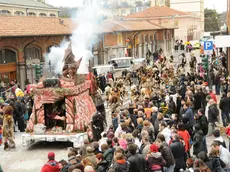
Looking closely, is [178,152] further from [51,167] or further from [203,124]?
[51,167]

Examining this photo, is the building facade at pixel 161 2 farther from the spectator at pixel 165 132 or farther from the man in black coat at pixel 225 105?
the spectator at pixel 165 132

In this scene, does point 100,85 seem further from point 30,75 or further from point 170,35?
point 170,35

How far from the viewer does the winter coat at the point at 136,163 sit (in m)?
8.70

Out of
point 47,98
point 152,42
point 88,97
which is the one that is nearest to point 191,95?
point 88,97

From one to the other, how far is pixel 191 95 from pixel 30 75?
17860mm

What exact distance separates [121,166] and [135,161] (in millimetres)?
449

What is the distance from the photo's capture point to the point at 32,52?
32.2 metres

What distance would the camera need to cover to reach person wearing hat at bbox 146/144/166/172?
350 inches

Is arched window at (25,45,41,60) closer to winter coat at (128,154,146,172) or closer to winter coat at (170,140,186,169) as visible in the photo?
winter coat at (170,140,186,169)


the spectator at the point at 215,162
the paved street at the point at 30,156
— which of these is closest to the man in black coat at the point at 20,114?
the paved street at the point at 30,156

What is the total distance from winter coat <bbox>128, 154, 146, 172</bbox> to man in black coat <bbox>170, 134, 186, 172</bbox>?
3.83 ft

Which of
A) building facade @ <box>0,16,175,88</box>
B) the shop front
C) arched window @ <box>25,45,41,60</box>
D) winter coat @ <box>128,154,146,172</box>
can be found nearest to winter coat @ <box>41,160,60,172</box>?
winter coat @ <box>128,154,146,172</box>

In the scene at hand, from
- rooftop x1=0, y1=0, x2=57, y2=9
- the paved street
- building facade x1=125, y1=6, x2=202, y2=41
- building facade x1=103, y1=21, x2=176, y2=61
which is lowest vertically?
the paved street

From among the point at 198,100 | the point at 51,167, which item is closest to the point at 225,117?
the point at 198,100
